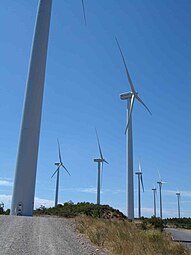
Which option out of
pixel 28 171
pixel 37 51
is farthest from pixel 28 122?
pixel 37 51

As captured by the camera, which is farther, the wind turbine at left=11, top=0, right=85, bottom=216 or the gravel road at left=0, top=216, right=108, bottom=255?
the wind turbine at left=11, top=0, right=85, bottom=216

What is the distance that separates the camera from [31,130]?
103 feet

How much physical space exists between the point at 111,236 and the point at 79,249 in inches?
138

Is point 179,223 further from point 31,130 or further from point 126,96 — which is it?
point 31,130

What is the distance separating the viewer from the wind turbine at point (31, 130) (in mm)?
30297

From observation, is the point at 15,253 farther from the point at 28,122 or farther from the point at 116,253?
the point at 28,122

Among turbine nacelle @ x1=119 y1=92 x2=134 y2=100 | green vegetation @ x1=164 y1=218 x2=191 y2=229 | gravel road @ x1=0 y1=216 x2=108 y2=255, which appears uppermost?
turbine nacelle @ x1=119 y1=92 x2=134 y2=100

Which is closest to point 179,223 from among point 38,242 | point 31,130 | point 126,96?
point 126,96

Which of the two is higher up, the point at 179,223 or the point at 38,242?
the point at 179,223

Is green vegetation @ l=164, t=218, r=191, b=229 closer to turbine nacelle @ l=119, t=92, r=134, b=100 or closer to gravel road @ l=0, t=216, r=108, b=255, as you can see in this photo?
turbine nacelle @ l=119, t=92, r=134, b=100

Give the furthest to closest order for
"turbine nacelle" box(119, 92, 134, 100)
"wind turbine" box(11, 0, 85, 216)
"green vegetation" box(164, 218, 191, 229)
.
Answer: "green vegetation" box(164, 218, 191, 229) → "turbine nacelle" box(119, 92, 134, 100) → "wind turbine" box(11, 0, 85, 216)

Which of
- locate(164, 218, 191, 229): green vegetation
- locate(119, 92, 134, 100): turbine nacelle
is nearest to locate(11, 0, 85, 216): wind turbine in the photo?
locate(119, 92, 134, 100): turbine nacelle

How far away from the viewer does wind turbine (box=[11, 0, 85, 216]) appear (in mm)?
30297

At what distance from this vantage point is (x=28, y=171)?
30656 mm
